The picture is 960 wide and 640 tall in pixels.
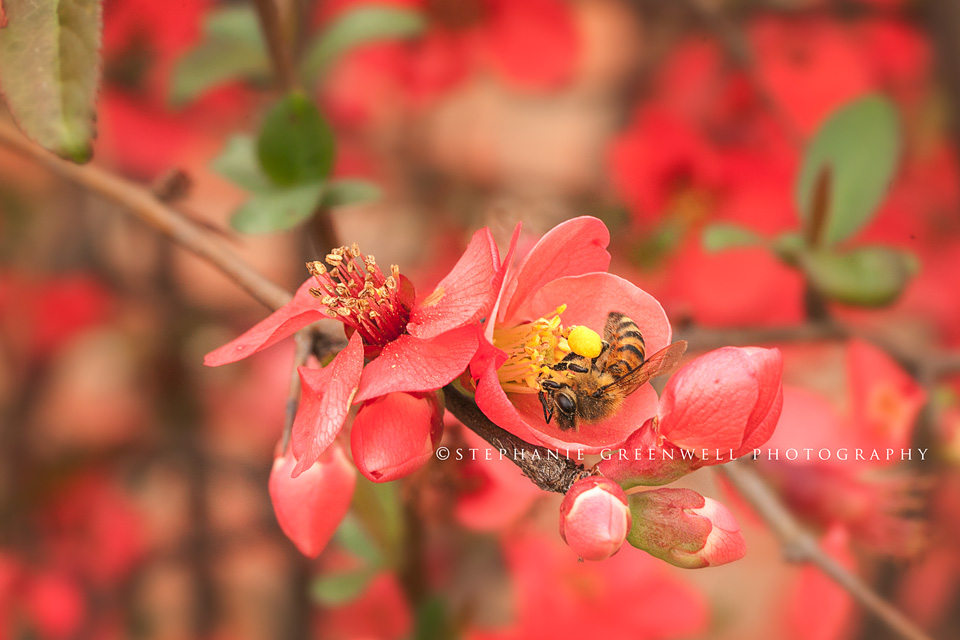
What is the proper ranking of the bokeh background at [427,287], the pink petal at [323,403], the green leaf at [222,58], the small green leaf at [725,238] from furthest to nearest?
the bokeh background at [427,287]
the green leaf at [222,58]
the small green leaf at [725,238]
the pink petal at [323,403]

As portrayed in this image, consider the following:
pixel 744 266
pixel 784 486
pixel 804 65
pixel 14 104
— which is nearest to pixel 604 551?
pixel 14 104

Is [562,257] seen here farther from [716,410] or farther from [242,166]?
[242,166]

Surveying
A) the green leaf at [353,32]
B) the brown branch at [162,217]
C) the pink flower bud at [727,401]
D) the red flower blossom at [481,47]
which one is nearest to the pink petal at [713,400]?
the pink flower bud at [727,401]

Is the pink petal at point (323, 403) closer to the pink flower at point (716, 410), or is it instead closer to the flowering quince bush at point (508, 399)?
the flowering quince bush at point (508, 399)

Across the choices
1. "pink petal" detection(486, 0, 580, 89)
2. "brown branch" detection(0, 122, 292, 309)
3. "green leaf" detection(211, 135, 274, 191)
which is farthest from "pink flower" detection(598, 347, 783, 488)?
"pink petal" detection(486, 0, 580, 89)

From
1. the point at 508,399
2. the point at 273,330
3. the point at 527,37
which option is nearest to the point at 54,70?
the point at 273,330

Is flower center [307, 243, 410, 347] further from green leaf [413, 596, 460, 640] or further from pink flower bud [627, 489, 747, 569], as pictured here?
green leaf [413, 596, 460, 640]
